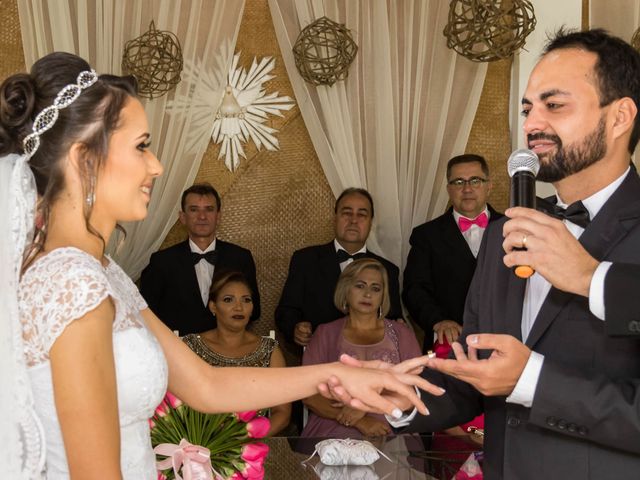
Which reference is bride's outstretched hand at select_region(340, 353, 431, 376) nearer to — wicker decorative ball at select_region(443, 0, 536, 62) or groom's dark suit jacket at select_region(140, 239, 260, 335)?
groom's dark suit jacket at select_region(140, 239, 260, 335)

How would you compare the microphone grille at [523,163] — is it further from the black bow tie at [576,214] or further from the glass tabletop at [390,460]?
the glass tabletop at [390,460]

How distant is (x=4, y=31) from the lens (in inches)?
250

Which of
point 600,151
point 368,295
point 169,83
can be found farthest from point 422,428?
point 169,83

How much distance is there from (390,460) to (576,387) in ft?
4.50

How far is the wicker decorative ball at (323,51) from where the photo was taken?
638cm

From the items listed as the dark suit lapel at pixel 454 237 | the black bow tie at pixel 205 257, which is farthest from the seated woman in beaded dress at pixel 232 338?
the dark suit lapel at pixel 454 237

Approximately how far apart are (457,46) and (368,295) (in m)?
2.10

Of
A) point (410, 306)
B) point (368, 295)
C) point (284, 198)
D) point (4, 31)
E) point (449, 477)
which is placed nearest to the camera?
point (449, 477)

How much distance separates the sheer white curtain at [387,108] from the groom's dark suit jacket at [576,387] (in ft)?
13.4

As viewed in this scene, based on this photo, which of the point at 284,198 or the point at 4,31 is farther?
the point at 284,198

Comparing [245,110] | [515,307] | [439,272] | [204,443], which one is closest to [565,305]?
[515,307]

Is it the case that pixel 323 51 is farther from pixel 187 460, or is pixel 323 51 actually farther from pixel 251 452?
pixel 187 460

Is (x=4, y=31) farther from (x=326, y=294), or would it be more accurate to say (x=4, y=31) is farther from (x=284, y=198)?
(x=326, y=294)

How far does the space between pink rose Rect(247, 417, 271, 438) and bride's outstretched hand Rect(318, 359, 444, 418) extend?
396 mm
